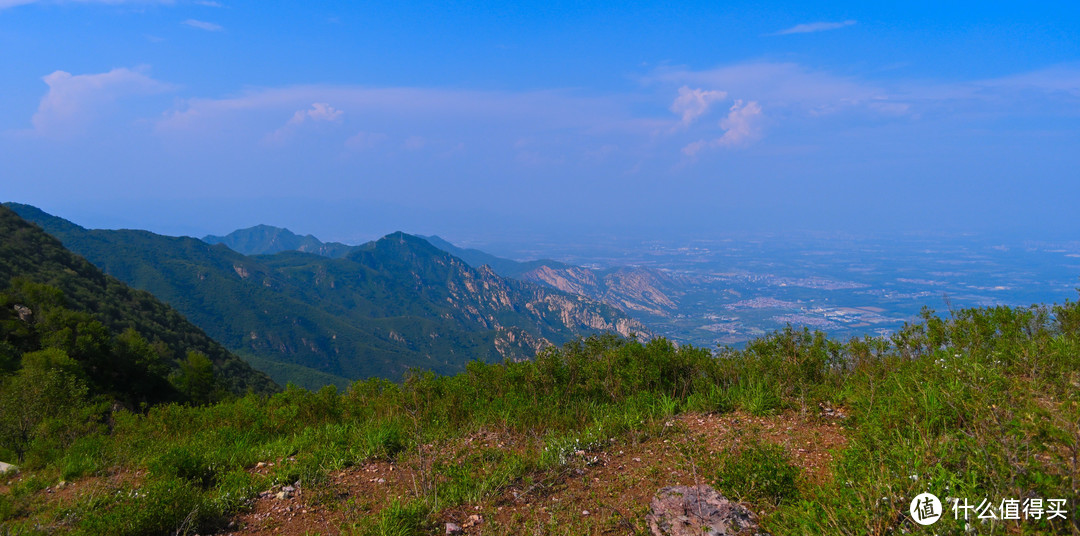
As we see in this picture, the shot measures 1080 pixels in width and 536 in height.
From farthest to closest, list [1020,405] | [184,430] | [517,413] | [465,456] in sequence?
[184,430]
[517,413]
[465,456]
[1020,405]

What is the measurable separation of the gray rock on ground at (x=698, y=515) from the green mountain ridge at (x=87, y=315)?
53015 millimetres

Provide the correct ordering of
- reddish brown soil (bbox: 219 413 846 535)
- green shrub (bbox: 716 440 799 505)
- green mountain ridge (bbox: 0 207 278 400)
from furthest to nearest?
1. green mountain ridge (bbox: 0 207 278 400)
2. reddish brown soil (bbox: 219 413 846 535)
3. green shrub (bbox: 716 440 799 505)

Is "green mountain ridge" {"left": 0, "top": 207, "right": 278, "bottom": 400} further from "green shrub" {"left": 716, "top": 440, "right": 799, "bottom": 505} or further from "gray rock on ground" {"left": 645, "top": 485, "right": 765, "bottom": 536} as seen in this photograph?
"green shrub" {"left": 716, "top": 440, "right": 799, "bottom": 505}

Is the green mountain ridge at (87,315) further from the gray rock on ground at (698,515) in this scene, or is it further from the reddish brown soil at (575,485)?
the gray rock on ground at (698,515)

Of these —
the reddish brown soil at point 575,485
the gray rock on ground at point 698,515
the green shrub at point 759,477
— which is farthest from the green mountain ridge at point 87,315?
the green shrub at point 759,477

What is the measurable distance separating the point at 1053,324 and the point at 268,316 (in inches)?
8336

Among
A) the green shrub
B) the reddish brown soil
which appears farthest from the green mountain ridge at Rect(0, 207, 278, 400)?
the green shrub

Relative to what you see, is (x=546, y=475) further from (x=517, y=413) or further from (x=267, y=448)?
(x=267, y=448)

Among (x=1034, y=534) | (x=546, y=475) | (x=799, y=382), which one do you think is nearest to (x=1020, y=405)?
(x=1034, y=534)

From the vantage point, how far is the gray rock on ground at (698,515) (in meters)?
4.77

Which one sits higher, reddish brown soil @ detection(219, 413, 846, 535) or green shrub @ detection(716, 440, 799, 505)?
green shrub @ detection(716, 440, 799, 505)

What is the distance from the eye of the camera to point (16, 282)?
55.3 metres

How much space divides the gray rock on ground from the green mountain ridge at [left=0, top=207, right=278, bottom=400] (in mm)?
53015

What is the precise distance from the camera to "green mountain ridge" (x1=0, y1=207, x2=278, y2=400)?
42125 mm
